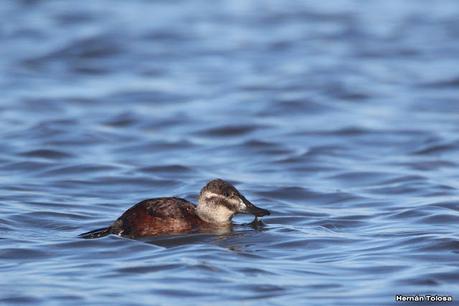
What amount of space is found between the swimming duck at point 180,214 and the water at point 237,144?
0.20 meters

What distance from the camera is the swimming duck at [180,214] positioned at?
34.2ft

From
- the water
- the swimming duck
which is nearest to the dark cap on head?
the swimming duck

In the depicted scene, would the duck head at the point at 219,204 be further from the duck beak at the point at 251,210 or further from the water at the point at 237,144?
the water at the point at 237,144

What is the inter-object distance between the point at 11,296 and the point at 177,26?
19065 mm

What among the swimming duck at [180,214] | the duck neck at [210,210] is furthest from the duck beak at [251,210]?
the duck neck at [210,210]

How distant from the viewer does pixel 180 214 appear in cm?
1059

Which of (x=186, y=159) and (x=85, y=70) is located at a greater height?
(x=85, y=70)

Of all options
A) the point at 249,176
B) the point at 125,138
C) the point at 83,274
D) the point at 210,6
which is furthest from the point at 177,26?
the point at 83,274

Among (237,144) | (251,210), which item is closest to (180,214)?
(251,210)

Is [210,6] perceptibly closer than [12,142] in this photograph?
No

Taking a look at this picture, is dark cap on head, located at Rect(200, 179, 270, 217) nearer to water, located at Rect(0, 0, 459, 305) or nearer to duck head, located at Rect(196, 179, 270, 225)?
duck head, located at Rect(196, 179, 270, 225)

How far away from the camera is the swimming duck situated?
10414mm

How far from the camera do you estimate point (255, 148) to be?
1603 centimetres

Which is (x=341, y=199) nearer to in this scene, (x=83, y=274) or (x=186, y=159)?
(x=186, y=159)
